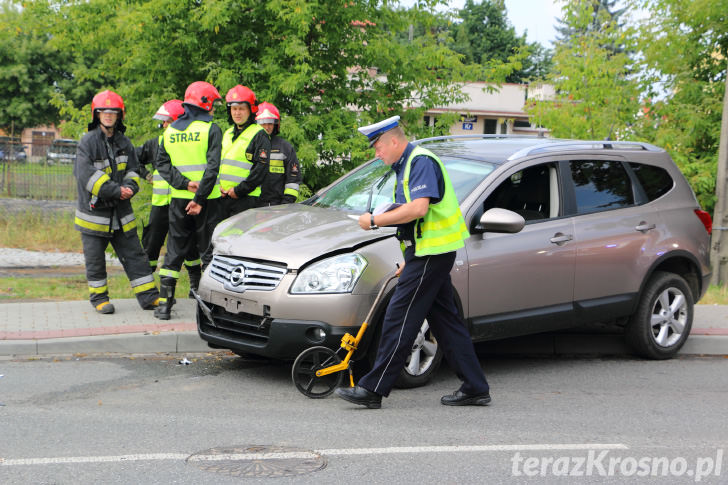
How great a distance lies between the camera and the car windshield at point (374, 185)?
669 centimetres

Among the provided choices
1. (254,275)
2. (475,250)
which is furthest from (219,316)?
(475,250)

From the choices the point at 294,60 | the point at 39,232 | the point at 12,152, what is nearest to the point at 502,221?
the point at 294,60

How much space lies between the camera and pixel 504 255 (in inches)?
255

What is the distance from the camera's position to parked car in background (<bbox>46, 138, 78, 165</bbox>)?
61.6 feet

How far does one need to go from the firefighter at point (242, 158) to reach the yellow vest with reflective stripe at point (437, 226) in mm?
2824

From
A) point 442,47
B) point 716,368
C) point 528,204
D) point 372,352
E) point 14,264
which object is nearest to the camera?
point 372,352

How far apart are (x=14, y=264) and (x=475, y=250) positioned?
9048 millimetres

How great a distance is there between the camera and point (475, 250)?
6363 mm

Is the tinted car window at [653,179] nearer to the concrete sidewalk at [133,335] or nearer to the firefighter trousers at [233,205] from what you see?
the concrete sidewalk at [133,335]

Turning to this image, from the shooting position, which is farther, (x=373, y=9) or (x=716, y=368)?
(x=373, y=9)

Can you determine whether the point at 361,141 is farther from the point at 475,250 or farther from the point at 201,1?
the point at 475,250

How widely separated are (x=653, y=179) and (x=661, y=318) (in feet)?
3.96

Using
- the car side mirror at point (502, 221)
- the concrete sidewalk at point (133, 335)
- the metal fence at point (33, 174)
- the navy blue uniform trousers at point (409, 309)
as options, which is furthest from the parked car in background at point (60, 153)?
the navy blue uniform trousers at point (409, 309)

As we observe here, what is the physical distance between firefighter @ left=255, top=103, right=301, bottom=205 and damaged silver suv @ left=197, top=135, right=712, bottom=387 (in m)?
1.14
